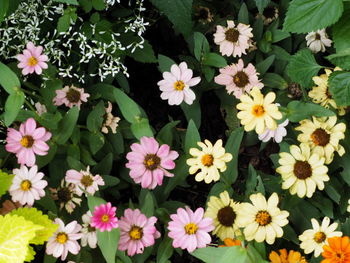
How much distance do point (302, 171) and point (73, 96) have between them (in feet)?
1.86

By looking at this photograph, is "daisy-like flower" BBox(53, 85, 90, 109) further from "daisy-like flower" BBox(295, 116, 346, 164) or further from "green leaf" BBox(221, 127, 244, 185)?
"daisy-like flower" BBox(295, 116, 346, 164)

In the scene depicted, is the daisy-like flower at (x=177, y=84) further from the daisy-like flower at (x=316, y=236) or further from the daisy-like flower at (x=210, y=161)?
the daisy-like flower at (x=316, y=236)

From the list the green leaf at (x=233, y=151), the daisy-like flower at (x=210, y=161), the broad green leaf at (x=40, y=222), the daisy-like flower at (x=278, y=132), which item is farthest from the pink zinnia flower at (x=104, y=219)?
the daisy-like flower at (x=278, y=132)

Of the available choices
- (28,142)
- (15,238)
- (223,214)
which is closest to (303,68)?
(223,214)

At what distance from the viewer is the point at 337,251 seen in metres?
1.04

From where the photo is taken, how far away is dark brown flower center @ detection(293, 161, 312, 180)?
1.20m

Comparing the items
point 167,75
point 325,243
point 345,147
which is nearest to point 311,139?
point 345,147

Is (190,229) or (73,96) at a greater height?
(73,96)

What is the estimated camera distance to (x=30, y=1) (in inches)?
53.8

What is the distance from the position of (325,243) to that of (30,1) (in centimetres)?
89

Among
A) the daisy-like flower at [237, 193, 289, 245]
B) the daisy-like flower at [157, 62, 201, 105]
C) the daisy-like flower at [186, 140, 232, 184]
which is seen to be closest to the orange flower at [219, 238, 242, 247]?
the daisy-like flower at [237, 193, 289, 245]

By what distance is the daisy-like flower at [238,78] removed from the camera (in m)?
1.39

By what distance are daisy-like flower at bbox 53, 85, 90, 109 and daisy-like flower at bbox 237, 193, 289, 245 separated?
474 mm

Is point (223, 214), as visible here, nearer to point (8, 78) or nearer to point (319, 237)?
point (319, 237)
